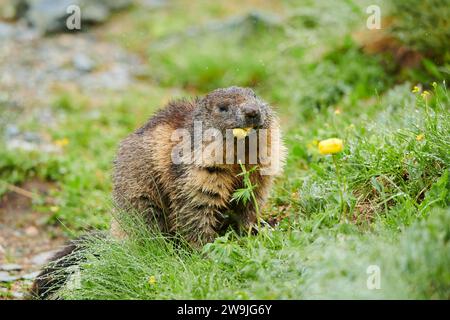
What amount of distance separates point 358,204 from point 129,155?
1.79 meters

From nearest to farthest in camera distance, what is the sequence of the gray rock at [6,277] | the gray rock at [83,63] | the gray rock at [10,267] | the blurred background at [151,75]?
the gray rock at [6,277], the gray rock at [10,267], the blurred background at [151,75], the gray rock at [83,63]

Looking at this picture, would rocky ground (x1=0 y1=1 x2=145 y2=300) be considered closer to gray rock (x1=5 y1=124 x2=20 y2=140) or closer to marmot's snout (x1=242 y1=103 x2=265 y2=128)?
gray rock (x1=5 y1=124 x2=20 y2=140)

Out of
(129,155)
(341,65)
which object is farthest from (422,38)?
(129,155)

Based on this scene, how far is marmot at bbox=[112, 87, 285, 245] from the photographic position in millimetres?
4418

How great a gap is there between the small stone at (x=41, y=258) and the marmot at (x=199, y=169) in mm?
944

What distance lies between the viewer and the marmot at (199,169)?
4414 millimetres

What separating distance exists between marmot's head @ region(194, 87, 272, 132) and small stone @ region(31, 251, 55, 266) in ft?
7.11

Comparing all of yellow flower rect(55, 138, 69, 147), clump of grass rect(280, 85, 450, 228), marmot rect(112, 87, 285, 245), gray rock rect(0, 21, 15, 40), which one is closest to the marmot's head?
marmot rect(112, 87, 285, 245)

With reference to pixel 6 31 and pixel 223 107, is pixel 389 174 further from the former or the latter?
pixel 6 31

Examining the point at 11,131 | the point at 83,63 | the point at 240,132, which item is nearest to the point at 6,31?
the point at 83,63

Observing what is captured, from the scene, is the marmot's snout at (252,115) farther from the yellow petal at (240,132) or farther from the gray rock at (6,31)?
the gray rock at (6,31)

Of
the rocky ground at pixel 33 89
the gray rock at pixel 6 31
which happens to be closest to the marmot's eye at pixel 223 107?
the rocky ground at pixel 33 89

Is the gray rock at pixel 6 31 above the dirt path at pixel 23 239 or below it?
above
